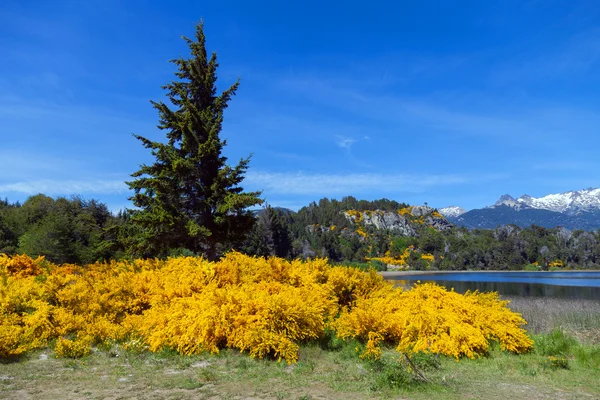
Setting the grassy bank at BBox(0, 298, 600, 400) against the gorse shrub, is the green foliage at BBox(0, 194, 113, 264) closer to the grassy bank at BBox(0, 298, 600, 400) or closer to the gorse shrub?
the gorse shrub

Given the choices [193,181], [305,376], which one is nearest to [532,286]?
[193,181]

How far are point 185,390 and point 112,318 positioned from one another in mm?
4785

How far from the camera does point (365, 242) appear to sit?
170 meters

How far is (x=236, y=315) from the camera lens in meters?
8.67

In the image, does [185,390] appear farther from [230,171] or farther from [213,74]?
[213,74]

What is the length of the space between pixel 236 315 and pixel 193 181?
11148 mm

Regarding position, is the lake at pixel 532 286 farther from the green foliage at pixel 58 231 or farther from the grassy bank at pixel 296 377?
the green foliage at pixel 58 231

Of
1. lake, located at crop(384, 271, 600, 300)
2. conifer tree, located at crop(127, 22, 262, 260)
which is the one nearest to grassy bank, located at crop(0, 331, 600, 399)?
conifer tree, located at crop(127, 22, 262, 260)

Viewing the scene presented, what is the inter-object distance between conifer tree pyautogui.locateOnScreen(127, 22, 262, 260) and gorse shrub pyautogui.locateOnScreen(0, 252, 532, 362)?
18.3ft

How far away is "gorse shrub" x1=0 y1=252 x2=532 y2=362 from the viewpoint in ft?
27.6

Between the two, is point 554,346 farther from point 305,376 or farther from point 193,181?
point 193,181

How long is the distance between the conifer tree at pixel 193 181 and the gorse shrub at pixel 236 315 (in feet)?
18.3

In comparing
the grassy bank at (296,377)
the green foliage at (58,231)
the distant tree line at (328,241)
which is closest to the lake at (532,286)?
the grassy bank at (296,377)

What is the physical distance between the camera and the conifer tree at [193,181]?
1775 centimetres
